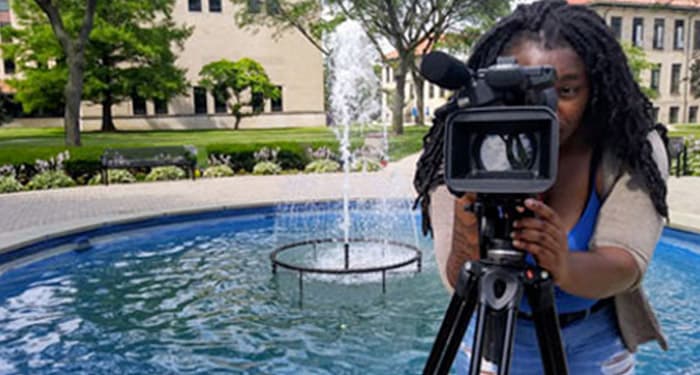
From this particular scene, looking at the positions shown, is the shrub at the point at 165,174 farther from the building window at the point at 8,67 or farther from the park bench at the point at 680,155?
the building window at the point at 8,67

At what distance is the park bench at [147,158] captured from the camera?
1127cm

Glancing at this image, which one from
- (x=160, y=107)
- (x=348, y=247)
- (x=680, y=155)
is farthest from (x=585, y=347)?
(x=160, y=107)

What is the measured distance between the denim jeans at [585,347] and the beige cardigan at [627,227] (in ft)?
0.09

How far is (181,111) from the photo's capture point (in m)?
34.6

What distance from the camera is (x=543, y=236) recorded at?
90cm

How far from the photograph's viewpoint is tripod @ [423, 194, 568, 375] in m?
0.93

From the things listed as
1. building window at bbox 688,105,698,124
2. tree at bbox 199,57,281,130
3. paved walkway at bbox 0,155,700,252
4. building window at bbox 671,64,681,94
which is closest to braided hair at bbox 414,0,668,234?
paved walkway at bbox 0,155,700,252

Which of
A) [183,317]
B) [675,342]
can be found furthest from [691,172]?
[183,317]

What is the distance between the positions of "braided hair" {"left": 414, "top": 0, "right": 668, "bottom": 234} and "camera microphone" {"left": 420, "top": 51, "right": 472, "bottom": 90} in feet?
0.79

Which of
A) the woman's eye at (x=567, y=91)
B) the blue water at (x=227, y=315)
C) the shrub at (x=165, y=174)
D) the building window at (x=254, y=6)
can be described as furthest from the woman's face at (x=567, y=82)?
the building window at (x=254, y=6)

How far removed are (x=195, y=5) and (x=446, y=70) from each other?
117 feet

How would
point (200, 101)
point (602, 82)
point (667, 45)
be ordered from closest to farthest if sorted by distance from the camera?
point (602, 82), point (200, 101), point (667, 45)

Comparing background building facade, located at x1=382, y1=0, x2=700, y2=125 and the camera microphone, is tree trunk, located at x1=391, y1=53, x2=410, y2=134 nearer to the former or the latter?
background building facade, located at x1=382, y1=0, x2=700, y2=125

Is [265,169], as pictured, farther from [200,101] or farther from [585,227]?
[200,101]
